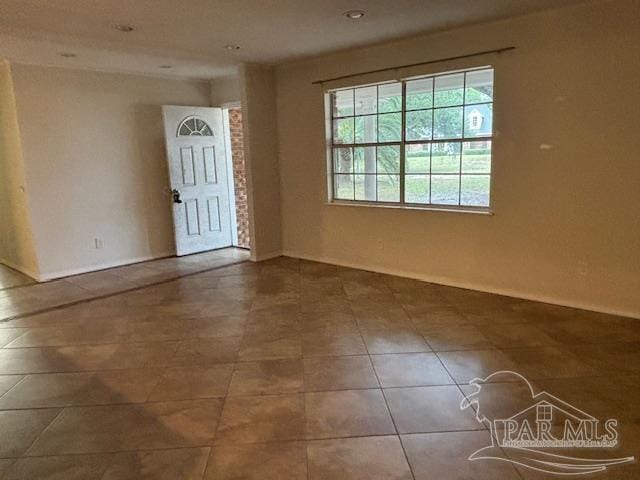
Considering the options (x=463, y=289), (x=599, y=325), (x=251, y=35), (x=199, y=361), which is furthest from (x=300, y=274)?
(x=599, y=325)

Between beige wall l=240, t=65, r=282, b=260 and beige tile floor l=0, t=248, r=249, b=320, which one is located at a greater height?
beige wall l=240, t=65, r=282, b=260

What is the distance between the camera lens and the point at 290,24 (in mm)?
3621

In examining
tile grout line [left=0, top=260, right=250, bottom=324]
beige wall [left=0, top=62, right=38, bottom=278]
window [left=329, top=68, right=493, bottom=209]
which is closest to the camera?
tile grout line [left=0, top=260, right=250, bottom=324]

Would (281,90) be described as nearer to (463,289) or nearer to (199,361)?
(463,289)

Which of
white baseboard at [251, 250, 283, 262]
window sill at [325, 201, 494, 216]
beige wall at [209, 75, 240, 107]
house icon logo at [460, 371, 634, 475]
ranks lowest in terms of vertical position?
house icon logo at [460, 371, 634, 475]

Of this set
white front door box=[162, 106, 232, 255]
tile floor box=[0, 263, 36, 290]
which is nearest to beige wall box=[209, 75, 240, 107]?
white front door box=[162, 106, 232, 255]

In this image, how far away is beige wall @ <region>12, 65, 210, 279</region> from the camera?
487 centimetres

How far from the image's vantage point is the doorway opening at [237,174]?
6.71m

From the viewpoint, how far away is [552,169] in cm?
364

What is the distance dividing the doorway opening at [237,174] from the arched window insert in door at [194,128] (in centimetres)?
42

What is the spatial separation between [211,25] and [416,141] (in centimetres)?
221

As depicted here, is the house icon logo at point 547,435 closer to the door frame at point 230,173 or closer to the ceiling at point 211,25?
the ceiling at point 211,25

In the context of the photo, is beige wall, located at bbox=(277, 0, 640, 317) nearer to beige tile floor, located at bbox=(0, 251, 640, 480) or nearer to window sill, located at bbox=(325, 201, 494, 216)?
window sill, located at bbox=(325, 201, 494, 216)

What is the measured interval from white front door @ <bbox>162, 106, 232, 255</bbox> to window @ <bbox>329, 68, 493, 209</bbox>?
2.03m
